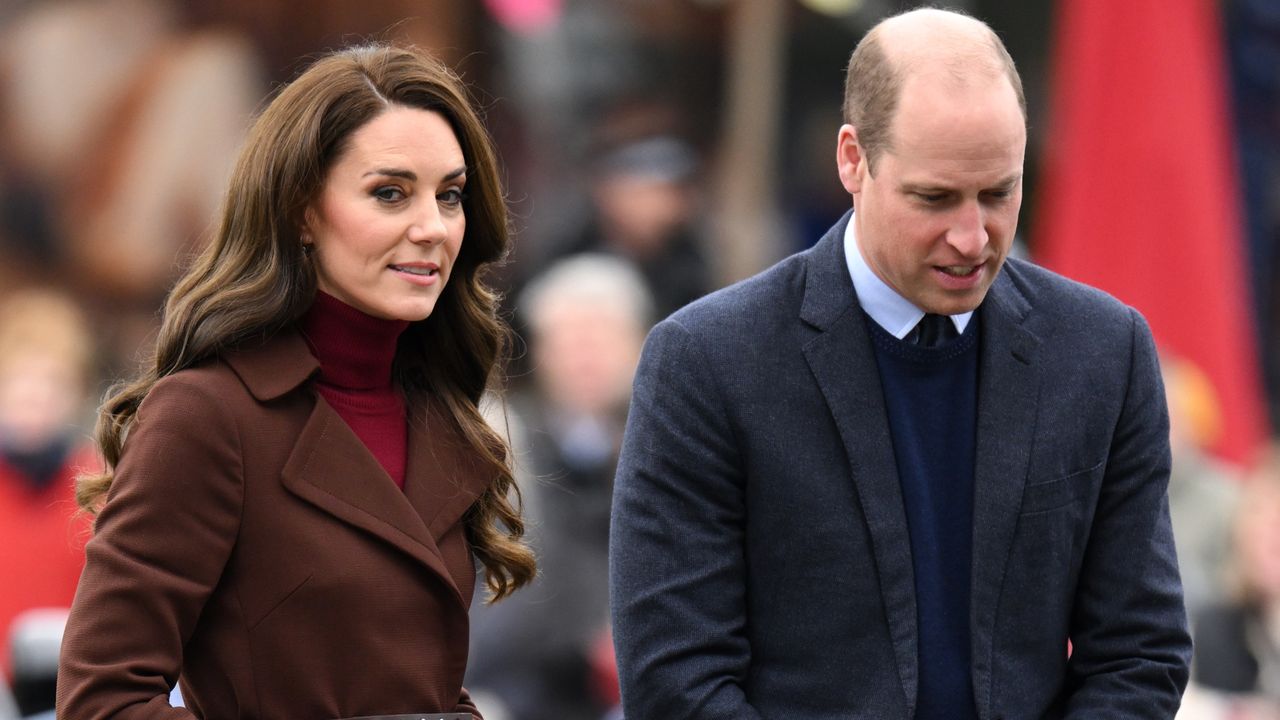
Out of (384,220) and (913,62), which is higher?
(913,62)

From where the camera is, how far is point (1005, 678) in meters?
3.50

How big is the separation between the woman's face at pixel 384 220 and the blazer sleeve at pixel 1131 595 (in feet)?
4.06

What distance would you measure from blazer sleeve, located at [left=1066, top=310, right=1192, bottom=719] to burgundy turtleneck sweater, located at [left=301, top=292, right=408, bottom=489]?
4.01 ft

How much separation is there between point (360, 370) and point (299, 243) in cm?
24

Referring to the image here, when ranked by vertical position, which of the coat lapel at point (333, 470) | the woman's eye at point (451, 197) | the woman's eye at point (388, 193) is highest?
the woman's eye at point (388, 193)

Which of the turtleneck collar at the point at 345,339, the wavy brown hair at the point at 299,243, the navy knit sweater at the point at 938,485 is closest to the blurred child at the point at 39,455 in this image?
the wavy brown hair at the point at 299,243

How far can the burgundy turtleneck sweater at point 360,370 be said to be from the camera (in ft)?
11.0

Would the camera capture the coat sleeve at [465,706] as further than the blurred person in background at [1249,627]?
No

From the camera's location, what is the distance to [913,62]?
Result: 3438mm

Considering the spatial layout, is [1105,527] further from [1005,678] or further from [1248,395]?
[1248,395]

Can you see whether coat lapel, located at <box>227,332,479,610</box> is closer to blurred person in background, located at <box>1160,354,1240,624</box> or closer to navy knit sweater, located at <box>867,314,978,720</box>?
navy knit sweater, located at <box>867,314,978,720</box>

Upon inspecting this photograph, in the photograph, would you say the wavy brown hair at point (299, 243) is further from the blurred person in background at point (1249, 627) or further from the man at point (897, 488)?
the blurred person in background at point (1249, 627)

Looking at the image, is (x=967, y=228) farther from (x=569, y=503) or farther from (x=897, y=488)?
(x=569, y=503)

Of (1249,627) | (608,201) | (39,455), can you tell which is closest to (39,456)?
(39,455)
